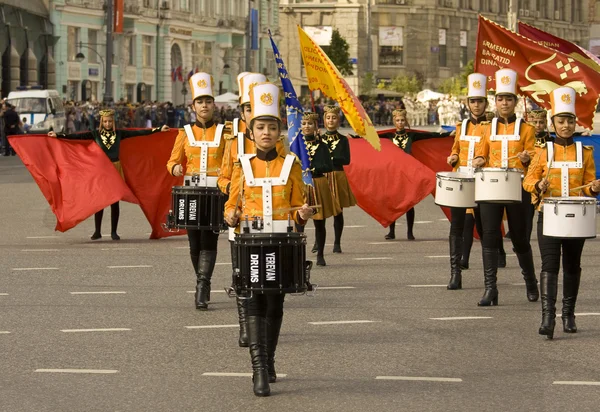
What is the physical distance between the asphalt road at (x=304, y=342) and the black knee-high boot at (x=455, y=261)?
12 centimetres

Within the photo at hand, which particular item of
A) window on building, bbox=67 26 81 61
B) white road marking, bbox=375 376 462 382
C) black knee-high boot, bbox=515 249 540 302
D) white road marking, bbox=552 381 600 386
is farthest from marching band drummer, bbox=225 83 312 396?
window on building, bbox=67 26 81 61

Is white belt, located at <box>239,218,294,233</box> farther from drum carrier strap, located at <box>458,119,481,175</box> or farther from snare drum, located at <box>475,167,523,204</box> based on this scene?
drum carrier strap, located at <box>458,119,481,175</box>

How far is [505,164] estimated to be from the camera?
13898mm

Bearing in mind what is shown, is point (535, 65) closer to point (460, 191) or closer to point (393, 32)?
point (460, 191)

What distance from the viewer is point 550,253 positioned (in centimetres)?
1191

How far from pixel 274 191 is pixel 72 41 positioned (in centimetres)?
6677

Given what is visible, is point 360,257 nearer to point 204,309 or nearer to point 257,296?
point 204,309

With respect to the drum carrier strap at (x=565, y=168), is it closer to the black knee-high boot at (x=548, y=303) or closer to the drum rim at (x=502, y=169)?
the black knee-high boot at (x=548, y=303)

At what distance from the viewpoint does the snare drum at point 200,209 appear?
13.4 m

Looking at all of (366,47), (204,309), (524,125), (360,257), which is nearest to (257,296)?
(204,309)

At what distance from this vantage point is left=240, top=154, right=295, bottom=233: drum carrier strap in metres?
9.98

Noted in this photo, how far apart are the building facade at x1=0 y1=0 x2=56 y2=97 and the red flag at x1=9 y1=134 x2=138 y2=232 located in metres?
44.7

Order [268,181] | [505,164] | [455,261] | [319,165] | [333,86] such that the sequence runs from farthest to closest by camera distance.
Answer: [319,165], [455,261], [505,164], [333,86], [268,181]

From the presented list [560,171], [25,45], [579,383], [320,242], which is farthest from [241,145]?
[25,45]
